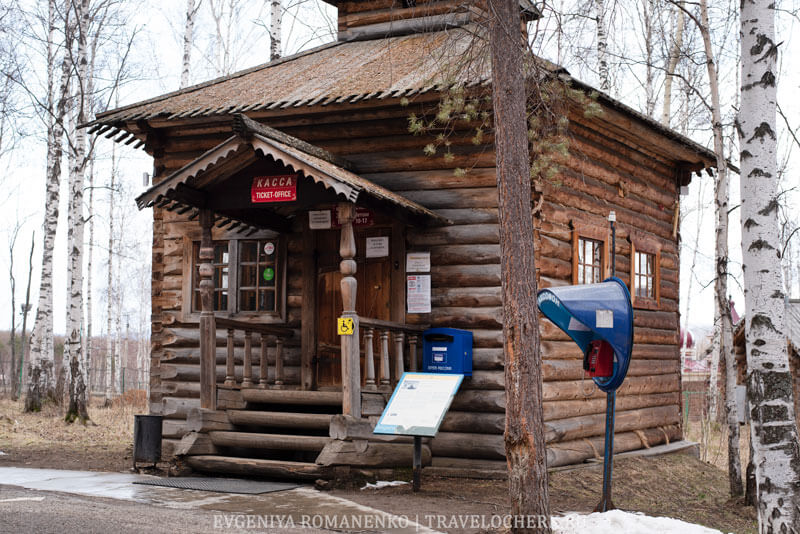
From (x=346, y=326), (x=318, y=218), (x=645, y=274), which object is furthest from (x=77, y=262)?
(x=645, y=274)

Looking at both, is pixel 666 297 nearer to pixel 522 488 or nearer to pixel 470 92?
pixel 470 92

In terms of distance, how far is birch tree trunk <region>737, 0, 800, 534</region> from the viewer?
687 cm

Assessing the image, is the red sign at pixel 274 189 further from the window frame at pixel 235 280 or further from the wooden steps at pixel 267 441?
the wooden steps at pixel 267 441

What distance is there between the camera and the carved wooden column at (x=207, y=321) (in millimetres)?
10367

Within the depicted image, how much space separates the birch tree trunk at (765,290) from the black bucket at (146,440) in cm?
720

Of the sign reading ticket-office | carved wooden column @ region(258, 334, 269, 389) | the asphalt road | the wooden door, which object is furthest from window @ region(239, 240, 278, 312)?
the asphalt road

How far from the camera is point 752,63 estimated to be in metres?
7.29

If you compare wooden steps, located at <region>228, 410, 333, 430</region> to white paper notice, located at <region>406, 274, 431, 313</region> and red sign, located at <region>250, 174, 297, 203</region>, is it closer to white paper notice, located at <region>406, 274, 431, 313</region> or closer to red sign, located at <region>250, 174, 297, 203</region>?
white paper notice, located at <region>406, 274, 431, 313</region>

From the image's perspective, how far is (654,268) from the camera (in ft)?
47.2

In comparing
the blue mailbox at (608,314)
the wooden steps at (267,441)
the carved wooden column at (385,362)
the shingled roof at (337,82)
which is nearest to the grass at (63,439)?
the wooden steps at (267,441)

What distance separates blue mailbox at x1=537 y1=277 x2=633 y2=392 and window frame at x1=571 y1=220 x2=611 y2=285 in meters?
3.83

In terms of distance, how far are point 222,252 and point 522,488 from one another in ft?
23.0

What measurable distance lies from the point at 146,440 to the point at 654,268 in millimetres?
8674

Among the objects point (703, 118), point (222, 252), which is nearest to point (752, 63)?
point (222, 252)
